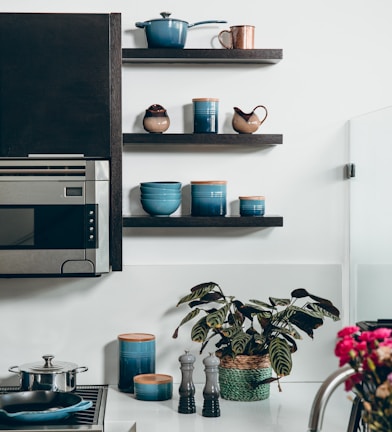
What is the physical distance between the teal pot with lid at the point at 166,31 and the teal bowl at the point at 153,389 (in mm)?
1186

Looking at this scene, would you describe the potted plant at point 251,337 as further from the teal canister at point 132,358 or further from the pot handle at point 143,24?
the pot handle at point 143,24

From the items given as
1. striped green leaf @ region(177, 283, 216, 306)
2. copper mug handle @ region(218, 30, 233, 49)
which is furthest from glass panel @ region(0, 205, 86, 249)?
copper mug handle @ region(218, 30, 233, 49)

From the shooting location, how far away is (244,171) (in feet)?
10.3

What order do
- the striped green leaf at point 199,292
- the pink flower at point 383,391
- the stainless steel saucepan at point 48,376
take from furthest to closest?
the striped green leaf at point 199,292
the stainless steel saucepan at point 48,376
the pink flower at point 383,391

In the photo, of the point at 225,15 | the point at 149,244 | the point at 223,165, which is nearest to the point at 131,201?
the point at 149,244

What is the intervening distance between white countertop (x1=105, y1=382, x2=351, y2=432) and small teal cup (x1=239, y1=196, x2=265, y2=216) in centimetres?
65

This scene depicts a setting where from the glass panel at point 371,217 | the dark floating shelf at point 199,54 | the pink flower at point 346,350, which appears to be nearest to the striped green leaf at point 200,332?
the glass panel at point 371,217

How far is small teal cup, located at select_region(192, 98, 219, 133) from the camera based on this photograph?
2.98 m

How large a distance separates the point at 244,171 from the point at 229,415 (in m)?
0.96

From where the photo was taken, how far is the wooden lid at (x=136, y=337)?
9.64 ft

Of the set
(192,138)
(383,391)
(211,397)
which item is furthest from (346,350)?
(192,138)

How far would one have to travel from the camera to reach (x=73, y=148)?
2.73 metres

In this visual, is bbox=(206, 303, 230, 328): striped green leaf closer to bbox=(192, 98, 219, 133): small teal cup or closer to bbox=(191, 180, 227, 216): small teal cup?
bbox=(191, 180, 227, 216): small teal cup

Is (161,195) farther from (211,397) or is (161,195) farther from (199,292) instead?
(211,397)
